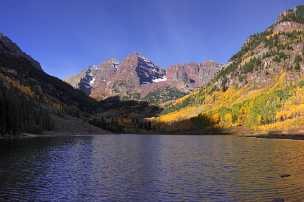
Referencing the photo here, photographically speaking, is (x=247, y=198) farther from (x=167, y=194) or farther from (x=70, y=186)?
(x=70, y=186)

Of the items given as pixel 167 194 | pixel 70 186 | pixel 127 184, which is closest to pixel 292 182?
pixel 167 194

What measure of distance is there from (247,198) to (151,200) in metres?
12.7

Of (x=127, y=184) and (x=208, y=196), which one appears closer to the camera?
(x=208, y=196)

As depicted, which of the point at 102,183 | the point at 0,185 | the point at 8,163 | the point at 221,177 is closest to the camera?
the point at 0,185

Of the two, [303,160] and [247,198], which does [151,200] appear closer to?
[247,198]

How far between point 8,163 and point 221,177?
46901 mm

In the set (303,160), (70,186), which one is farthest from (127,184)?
(303,160)

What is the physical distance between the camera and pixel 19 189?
197 feet

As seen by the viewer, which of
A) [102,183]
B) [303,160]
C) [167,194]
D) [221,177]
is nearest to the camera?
[167,194]

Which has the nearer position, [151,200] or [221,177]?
[151,200]

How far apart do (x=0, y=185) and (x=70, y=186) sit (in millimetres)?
10365

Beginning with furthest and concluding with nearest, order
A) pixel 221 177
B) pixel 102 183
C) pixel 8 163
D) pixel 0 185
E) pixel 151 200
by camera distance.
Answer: pixel 8 163 → pixel 221 177 → pixel 102 183 → pixel 0 185 → pixel 151 200

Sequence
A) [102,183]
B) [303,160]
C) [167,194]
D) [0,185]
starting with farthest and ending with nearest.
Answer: [303,160]
[102,183]
[0,185]
[167,194]

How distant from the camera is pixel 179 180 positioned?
69.9 m
